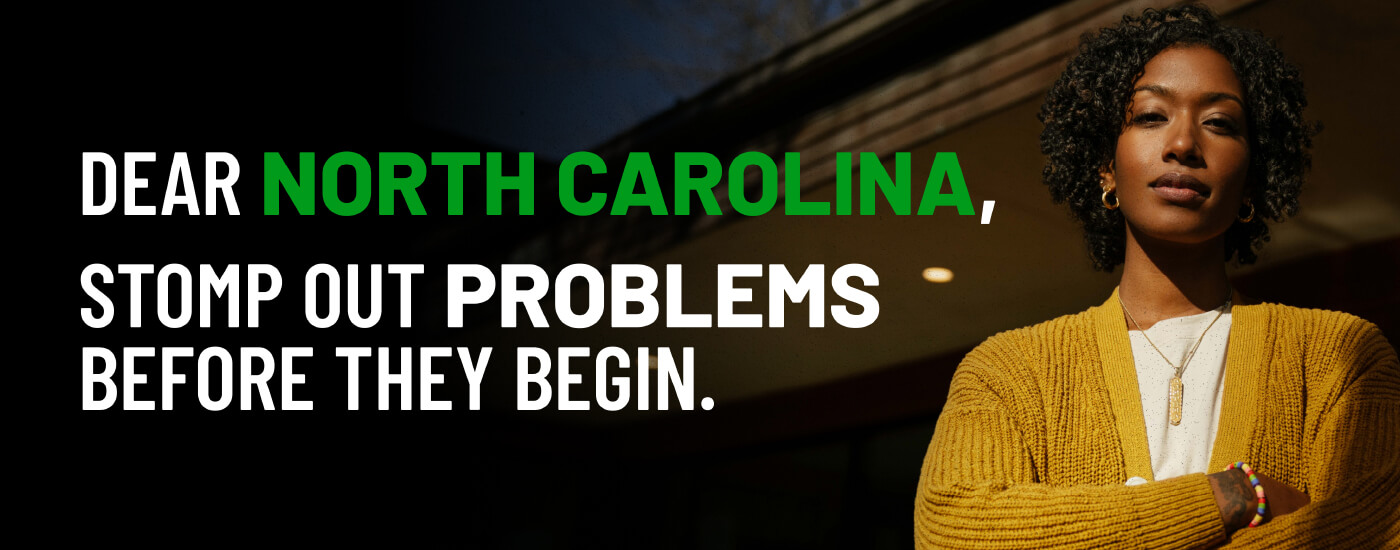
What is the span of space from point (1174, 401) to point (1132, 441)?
0.10 metres

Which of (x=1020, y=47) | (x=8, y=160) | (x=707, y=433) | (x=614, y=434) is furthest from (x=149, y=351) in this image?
(x=1020, y=47)

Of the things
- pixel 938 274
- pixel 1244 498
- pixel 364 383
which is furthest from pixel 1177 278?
pixel 364 383

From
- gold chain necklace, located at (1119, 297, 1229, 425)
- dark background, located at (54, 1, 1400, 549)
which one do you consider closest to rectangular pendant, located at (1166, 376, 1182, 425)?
gold chain necklace, located at (1119, 297, 1229, 425)

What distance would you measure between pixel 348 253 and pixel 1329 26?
8.20 feet

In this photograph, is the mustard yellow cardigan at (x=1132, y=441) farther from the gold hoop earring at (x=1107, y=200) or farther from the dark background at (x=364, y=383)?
the dark background at (x=364, y=383)

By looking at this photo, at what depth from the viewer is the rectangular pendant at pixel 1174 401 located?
1943mm

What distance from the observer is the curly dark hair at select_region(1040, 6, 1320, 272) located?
207 cm

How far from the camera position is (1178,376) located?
6.48ft

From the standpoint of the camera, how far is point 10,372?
3713 mm

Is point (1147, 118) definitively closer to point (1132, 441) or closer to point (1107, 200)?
point (1107, 200)

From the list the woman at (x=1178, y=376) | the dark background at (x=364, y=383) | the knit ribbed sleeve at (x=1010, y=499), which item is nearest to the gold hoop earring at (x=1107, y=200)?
the woman at (x=1178, y=376)

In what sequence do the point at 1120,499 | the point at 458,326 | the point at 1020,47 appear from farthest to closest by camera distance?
the point at 458,326 < the point at 1020,47 < the point at 1120,499

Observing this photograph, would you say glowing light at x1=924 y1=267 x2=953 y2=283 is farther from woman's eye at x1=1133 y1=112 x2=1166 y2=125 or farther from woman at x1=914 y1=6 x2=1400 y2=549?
woman's eye at x1=1133 y1=112 x2=1166 y2=125

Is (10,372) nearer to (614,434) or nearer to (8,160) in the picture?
(8,160)
